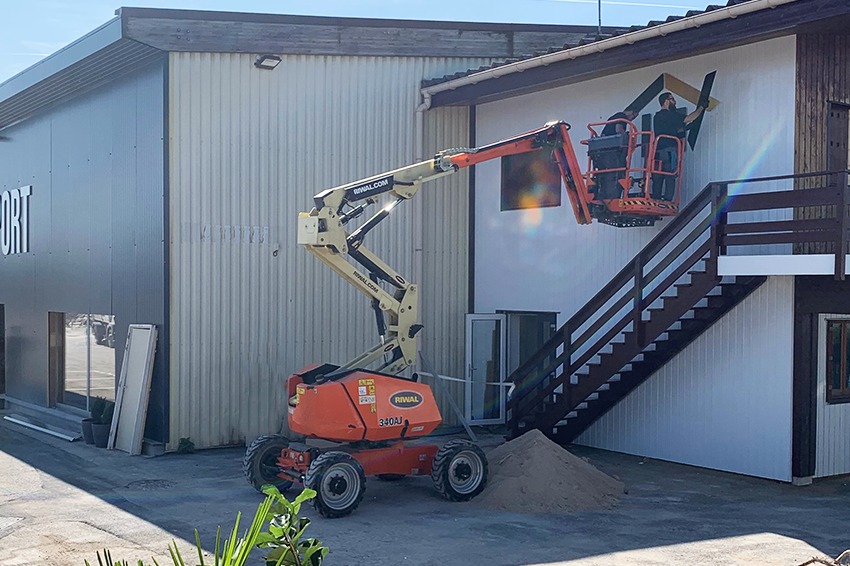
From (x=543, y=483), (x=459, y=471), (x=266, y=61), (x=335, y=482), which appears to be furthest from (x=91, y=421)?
(x=543, y=483)

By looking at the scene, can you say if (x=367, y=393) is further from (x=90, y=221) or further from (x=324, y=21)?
(x=90, y=221)

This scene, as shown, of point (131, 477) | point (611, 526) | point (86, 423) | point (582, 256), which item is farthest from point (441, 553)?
point (86, 423)

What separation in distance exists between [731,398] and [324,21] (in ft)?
29.1

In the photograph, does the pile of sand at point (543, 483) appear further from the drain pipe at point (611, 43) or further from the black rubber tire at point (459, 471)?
the drain pipe at point (611, 43)

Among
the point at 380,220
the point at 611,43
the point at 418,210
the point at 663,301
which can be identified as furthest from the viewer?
the point at 418,210

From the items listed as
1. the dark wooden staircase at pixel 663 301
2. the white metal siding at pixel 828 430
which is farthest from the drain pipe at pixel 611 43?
the white metal siding at pixel 828 430

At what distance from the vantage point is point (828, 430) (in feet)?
45.1

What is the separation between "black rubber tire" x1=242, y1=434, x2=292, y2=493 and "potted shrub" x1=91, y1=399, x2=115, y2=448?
4.88 metres

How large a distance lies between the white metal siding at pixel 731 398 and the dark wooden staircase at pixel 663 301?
0.24 m

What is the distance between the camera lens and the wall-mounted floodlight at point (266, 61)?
643 inches

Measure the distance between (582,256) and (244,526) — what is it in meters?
7.83

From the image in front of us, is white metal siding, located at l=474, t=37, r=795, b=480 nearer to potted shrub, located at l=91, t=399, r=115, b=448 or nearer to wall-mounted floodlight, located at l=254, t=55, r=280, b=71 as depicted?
wall-mounted floodlight, located at l=254, t=55, r=280, b=71

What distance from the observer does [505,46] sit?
1866 cm

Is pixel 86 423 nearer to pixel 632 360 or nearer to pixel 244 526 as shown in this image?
pixel 244 526
